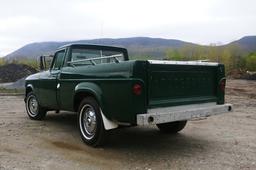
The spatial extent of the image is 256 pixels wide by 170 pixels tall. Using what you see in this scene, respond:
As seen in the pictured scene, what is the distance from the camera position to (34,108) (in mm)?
9703

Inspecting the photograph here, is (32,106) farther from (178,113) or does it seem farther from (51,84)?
(178,113)

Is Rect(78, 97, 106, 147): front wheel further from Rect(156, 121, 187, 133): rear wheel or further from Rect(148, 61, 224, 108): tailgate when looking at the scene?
Rect(156, 121, 187, 133): rear wheel

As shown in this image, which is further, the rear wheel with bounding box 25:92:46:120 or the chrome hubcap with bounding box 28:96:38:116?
the chrome hubcap with bounding box 28:96:38:116

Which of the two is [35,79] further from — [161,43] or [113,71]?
[161,43]

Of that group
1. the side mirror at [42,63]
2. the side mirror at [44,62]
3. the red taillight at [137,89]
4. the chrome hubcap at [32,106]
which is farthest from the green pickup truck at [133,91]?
the chrome hubcap at [32,106]

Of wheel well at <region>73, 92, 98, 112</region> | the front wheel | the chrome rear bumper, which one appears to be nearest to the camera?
the chrome rear bumper

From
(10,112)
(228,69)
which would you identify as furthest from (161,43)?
(10,112)

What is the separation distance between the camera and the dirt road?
5773 millimetres

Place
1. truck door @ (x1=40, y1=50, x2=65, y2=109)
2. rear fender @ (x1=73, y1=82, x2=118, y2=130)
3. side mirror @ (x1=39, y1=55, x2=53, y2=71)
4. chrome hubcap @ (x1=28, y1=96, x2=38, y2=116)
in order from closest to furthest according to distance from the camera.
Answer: rear fender @ (x1=73, y1=82, x2=118, y2=130) → truck door @ (x1=40, y1=50, x2=65, y2=109) → side mirror @ (x1=39, y1=55, x2=53, y2=71) → chrome hubcap @ (x1=28, y1=96, x2=38, y2=116)

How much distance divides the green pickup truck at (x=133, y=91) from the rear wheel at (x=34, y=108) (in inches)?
52.6

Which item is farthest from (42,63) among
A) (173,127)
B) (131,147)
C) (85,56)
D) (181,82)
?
→ (181,82)

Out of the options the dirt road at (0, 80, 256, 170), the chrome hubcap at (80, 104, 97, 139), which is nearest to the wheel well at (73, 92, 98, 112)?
the chrome hubcap at (80, 104, 97, 139)

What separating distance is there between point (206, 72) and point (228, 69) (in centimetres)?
2637

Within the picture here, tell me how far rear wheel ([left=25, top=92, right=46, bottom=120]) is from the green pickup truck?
1.34 meters
